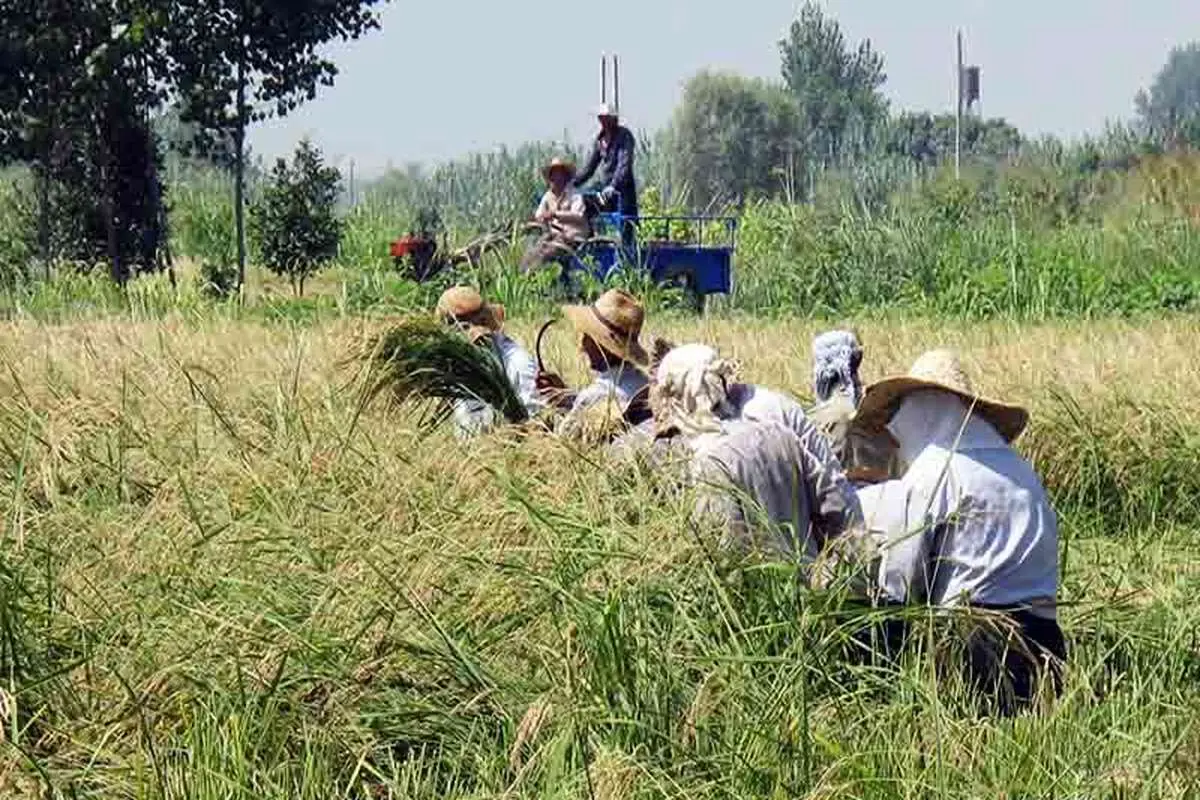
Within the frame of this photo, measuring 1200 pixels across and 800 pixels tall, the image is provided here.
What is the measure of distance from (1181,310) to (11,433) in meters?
11.2

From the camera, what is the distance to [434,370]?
23.7ft

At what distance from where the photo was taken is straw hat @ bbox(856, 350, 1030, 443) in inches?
231

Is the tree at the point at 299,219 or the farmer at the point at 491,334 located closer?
the farmer at the point at 491,334

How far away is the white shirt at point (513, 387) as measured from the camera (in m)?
7.07

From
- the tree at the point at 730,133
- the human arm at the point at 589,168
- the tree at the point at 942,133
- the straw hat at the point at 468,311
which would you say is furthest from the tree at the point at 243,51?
the tree at the point at 942,133

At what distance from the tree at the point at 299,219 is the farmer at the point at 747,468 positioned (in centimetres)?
1654

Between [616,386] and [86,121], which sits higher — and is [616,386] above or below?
below

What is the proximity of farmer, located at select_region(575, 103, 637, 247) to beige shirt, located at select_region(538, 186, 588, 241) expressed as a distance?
0.82 metres

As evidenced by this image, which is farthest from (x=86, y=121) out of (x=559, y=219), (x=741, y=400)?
(x=741, y=400)

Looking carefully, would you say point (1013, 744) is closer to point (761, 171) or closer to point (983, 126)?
point (761, 171)

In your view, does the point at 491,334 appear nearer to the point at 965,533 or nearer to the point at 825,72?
the point at 965,533

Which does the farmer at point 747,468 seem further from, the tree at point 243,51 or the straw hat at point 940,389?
the tree at point 243,51

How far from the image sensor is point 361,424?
22.1 feet

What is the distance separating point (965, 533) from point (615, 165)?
11.2m
